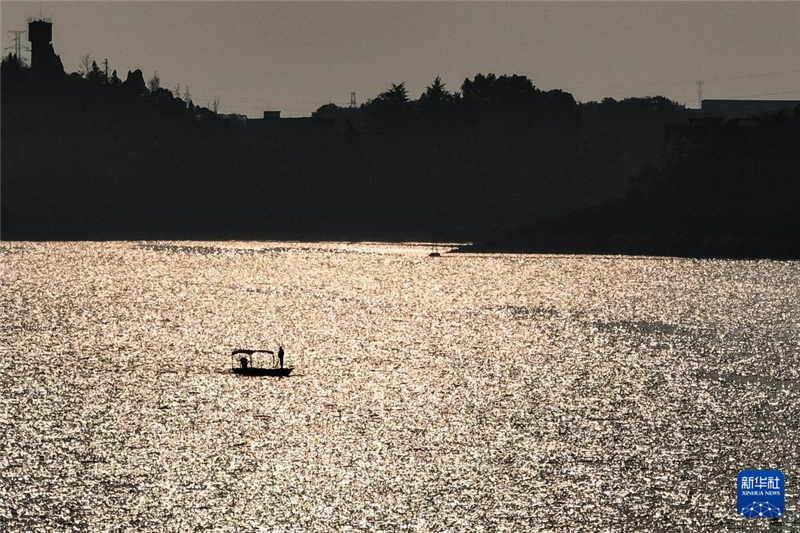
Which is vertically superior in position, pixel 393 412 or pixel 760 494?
pixel 393 412

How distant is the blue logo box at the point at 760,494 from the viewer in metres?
42.8

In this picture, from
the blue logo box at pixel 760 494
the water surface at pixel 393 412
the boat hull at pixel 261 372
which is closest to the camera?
the blue logo box at pixel 760 494

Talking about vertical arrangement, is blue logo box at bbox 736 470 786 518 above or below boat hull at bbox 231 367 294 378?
below

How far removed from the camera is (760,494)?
4447 cm

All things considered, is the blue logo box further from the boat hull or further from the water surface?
the boat hull

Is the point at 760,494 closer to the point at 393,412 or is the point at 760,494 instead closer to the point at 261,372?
the point at 393,412

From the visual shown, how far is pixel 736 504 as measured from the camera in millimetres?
44688

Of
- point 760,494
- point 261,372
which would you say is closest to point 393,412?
point 261,372

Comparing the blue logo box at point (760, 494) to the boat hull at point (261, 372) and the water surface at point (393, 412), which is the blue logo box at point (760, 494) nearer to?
the water surface at point (393, 412)

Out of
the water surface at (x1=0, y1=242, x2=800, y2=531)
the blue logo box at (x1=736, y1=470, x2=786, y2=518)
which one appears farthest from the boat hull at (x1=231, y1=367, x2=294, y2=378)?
the blue logo box at (x1=736, y1=470, x2=786, y2=518)

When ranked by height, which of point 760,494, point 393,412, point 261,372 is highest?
point 261,372

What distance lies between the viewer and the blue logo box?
141ft

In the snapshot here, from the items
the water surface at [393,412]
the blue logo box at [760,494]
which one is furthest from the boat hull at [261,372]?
the blue logo box at [760,494]

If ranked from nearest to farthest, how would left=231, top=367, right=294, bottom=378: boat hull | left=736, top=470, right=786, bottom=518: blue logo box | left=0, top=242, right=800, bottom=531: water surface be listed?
1. left=736, top=470, right=786, bottom=518: blue logo box
2. left=0, top=242, right=800, bottom=531: water surface
3. left=231, top=367, right=294, bottom=378: boat hull
